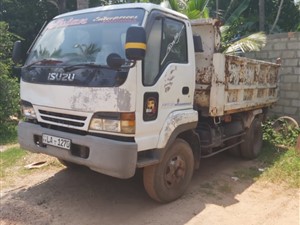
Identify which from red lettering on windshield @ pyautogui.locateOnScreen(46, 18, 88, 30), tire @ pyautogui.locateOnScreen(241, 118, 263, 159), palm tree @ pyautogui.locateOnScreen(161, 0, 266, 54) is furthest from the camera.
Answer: palm tree @ pyautogui.locateOnScreen(161, 0, 266, 54)

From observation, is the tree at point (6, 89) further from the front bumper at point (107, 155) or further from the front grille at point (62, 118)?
the front bumper at point (107, 155)

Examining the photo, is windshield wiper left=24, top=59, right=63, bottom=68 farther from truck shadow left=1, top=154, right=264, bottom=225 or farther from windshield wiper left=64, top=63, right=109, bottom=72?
truck shadow left=1, top=154, right=264, bottom=225

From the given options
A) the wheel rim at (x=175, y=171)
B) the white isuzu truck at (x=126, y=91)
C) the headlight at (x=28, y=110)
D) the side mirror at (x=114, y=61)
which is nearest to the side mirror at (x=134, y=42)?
the white isuzu truck at (x=126, y=91)

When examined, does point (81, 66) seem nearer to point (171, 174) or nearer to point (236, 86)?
point (171, 174)

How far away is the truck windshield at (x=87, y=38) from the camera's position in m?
3.83

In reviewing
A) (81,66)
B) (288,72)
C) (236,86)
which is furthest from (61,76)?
(288,72)

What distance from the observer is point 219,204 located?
14.7ft

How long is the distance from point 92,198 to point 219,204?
159 cm

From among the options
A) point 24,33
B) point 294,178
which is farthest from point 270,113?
point 24,33

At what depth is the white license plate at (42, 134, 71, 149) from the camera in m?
3.81

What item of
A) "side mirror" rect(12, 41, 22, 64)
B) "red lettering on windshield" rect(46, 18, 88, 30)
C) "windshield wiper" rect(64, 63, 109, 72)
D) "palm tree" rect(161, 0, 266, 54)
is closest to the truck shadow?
"windshield wiper" rect(64, 63, 109, 72)

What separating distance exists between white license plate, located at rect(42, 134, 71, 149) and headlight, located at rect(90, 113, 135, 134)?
415 mm

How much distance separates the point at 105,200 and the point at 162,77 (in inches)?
67.9

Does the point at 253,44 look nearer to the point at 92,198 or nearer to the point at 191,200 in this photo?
the point at 191,200
